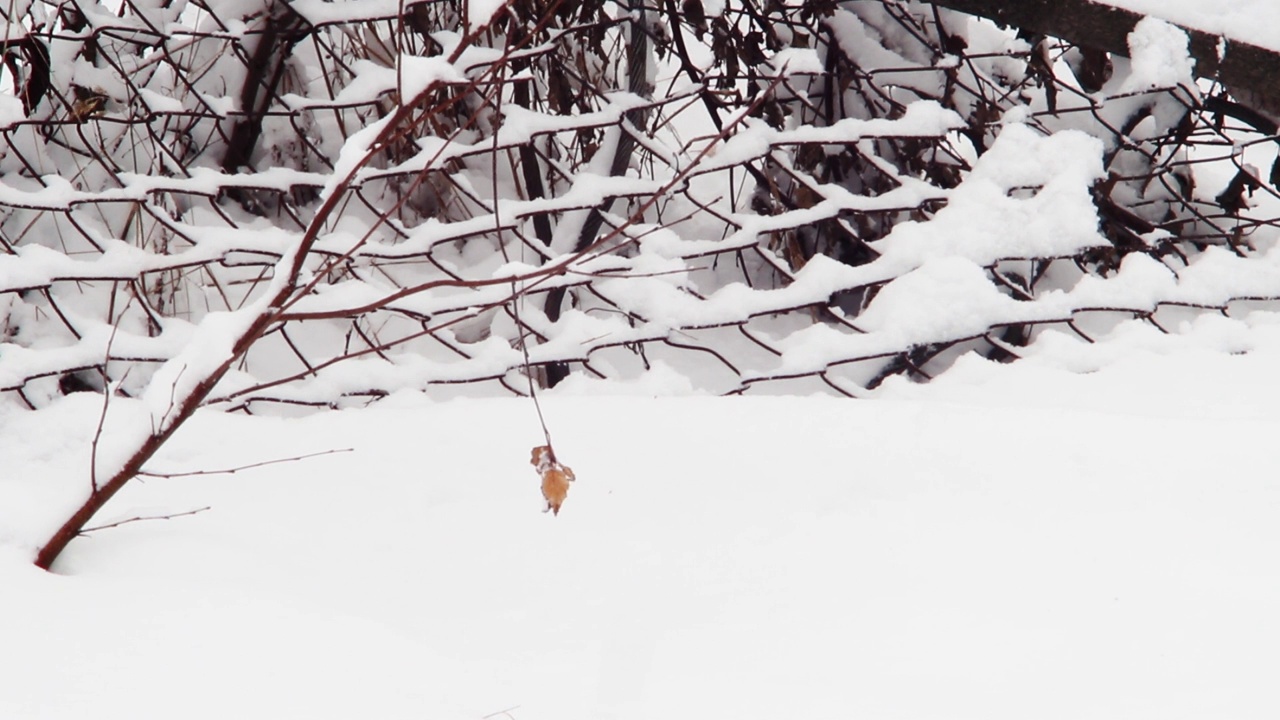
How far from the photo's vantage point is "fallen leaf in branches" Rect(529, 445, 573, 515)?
3.51 feet

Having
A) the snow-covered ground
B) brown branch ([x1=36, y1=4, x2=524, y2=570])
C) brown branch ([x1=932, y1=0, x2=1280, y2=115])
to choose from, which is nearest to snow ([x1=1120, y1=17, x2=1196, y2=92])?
brown branch ([x1=932, y1=0, x2=1280, y2=115])

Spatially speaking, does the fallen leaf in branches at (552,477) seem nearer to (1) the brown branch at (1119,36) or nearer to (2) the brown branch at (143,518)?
(2) the brown branch at (143,518)

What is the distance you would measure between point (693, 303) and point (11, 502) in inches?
41.0

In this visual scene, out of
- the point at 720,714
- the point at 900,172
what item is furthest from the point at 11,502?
the point at 900,172

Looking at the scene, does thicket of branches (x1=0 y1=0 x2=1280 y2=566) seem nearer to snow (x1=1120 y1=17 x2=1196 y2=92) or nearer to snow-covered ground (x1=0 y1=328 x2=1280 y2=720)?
snow (x1=1120 y1=17 x2=1196 y2=92)

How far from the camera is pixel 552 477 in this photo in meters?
1.08

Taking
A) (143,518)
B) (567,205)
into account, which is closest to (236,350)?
(143,518)

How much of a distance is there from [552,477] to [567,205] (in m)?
0.84

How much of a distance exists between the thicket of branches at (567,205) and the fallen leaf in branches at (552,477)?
1.38ft

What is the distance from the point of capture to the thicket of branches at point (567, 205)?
1710 millimetres

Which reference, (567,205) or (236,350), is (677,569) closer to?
(236,350)

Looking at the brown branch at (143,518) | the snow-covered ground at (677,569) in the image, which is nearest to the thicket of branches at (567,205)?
the snow-covered ground at (677,569)

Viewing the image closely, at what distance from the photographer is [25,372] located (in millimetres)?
1537

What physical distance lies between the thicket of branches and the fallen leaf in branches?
0.42 metres
